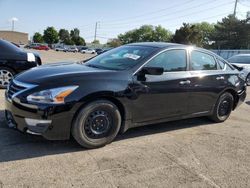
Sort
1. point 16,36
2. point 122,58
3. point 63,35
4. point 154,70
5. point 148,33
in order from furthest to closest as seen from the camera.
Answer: point 148,33 → point 63,35 → point 16,36 → point 122,58 → point 154,70

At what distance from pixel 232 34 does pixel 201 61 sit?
5997cm

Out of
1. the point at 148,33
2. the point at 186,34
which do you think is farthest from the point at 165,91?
the point at 148,33

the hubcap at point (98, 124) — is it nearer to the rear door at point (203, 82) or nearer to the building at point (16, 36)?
the rear door at point (203, 82)

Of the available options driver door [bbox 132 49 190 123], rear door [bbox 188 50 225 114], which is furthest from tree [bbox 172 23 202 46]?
driver door [bbox 132 49 190 123]

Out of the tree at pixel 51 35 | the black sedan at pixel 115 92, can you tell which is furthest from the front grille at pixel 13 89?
the tree at pixel 51 35

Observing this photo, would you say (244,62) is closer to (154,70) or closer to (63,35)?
(154,70)

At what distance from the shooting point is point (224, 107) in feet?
21.4

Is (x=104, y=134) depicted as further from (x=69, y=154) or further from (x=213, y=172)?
(x=213, y=172)

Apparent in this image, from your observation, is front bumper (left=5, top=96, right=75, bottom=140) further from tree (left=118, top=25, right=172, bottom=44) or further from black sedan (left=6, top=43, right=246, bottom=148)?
tree (left=118, top=25, right=172, bottom=44)

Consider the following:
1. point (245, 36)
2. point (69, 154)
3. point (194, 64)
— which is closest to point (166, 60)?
point (194, 64)

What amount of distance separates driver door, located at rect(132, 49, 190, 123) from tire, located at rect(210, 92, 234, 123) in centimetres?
105

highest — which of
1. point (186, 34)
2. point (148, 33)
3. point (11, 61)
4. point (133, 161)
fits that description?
point (148, 33)

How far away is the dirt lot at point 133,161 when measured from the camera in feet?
11.8

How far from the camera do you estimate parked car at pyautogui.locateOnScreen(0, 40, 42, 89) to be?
811 cm
